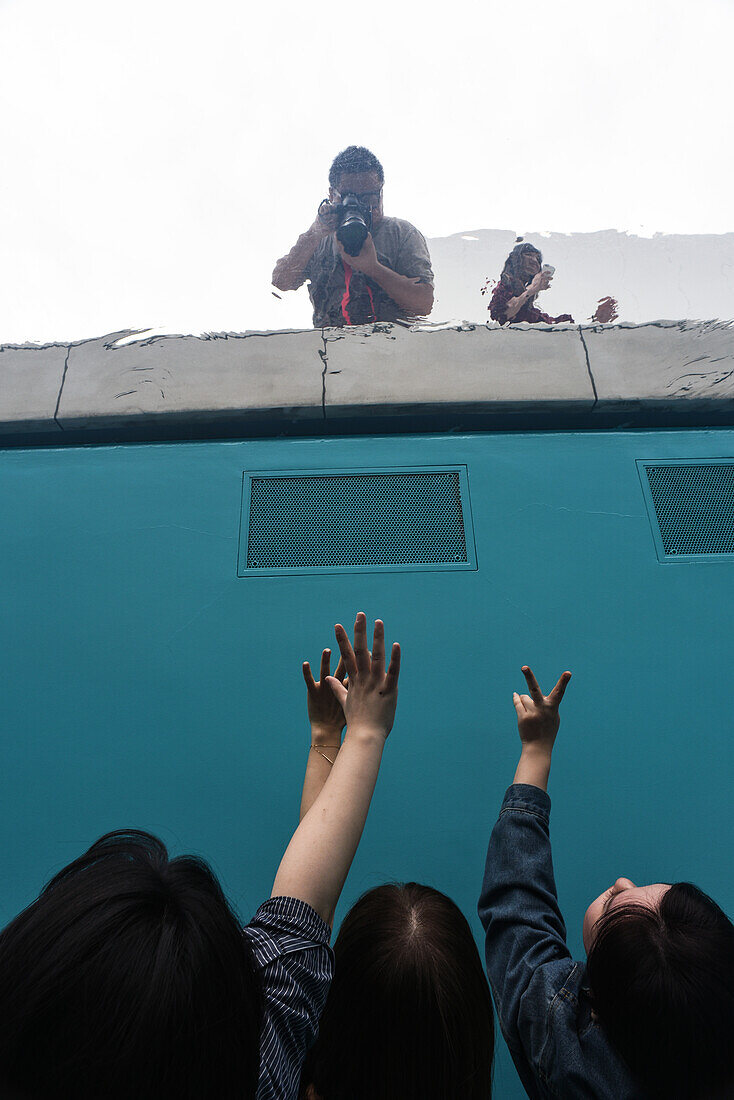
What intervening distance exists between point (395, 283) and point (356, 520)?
41.7 inches

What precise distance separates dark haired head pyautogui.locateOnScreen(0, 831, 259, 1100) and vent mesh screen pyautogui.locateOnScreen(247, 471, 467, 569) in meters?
1.03

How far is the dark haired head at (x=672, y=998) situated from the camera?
61 centimetres

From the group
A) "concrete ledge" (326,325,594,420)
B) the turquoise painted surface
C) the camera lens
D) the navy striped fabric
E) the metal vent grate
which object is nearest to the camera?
the navy striped fabric

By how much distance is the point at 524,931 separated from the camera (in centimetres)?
78

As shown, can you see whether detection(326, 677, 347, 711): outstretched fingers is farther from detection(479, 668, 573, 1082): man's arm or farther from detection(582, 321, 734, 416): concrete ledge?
detection(582, 321, 734, 416): concrete ledge

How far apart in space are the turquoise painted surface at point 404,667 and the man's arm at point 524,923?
0.45m

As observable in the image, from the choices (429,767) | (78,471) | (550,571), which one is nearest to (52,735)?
(78,471)

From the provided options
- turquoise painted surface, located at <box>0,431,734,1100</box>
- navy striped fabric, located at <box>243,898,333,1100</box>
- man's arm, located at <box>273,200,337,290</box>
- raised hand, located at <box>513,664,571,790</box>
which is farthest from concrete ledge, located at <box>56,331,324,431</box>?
navy striped fabric, located at <box>243,898,333,1100</box>

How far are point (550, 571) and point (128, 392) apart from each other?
1.28m

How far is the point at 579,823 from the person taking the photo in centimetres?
129

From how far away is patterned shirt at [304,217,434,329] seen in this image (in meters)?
2.15

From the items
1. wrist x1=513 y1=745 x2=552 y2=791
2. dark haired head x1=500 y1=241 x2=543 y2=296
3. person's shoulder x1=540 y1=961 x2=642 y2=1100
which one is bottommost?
person's shoulder x1=540 y1=961 x2=642 y2=1100

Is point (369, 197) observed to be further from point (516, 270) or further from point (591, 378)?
point (591, 378)

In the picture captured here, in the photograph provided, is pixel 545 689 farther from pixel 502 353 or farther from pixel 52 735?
pixel 52 735
